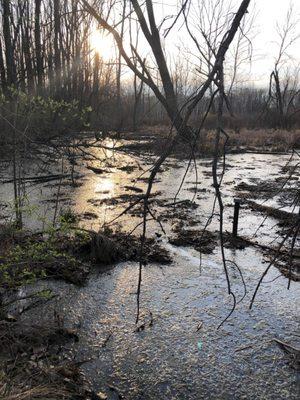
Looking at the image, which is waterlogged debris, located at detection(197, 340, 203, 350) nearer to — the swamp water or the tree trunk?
the swamp water

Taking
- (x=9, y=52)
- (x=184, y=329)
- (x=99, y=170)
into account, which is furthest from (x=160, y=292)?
(x=9, y=52)

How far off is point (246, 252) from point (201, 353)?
1.88m

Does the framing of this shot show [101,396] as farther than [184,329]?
No

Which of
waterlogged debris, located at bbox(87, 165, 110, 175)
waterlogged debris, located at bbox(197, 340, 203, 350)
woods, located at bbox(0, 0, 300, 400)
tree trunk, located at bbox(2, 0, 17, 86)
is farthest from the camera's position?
waterlogged debris, located at bbox(87, 165, 110, 175)

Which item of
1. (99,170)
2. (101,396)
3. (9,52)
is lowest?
(101,396)

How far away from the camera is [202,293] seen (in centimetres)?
350

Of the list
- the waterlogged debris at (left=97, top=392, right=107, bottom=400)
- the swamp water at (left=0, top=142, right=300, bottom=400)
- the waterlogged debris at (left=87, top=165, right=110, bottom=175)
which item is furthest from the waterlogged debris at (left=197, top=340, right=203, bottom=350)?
the waterlogged debris at (left=87, top=165, right=110, bottom=175)

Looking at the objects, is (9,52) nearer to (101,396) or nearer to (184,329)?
(184,329)

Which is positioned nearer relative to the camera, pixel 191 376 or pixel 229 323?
pixel 191 376

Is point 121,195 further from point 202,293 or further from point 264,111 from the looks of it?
point 264,111

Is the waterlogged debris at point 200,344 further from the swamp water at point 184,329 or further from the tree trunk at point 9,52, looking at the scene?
the tree trunk at point 9,52

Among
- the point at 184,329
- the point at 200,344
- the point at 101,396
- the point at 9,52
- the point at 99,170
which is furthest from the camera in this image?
the point at 9,52

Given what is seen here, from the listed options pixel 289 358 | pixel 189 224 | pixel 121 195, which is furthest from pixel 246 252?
pixel 121 195

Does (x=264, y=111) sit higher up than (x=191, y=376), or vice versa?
(x=264, y=111)
